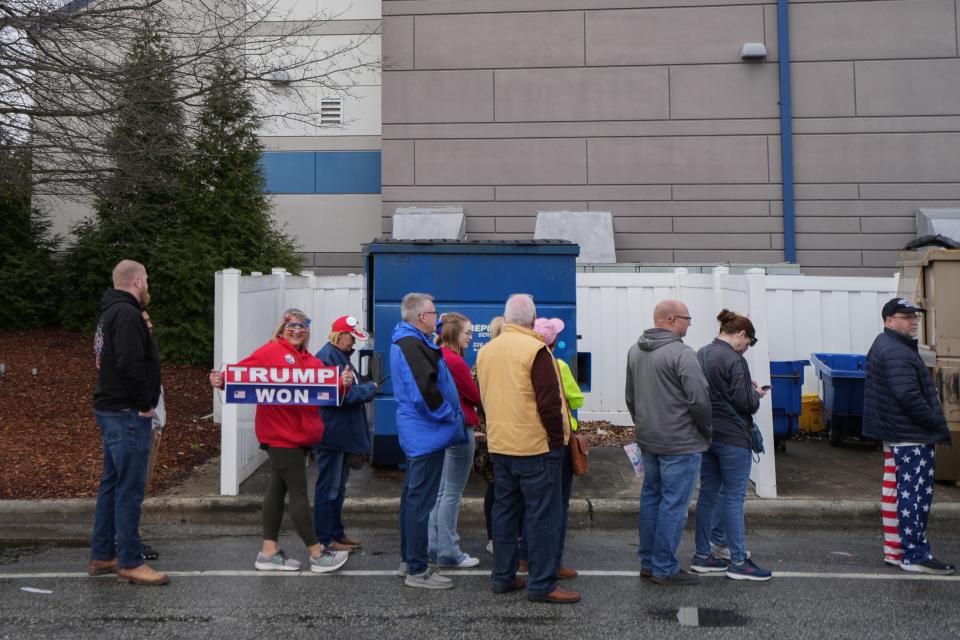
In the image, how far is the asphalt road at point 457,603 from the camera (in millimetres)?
4434

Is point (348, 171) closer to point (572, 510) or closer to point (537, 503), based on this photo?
point (572, 510)

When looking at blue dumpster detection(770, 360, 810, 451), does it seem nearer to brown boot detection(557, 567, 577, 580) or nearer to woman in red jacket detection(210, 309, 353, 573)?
brown boot detection(557, 567, 577, 580)

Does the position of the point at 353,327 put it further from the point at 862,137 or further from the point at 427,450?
the point at 862,137

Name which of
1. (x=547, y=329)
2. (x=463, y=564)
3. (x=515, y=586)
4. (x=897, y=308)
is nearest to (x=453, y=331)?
(x=547, y=329)

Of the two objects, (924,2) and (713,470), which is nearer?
(713,470)

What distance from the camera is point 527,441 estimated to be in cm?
Answer: 484

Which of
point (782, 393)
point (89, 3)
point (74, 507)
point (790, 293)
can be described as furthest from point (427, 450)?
point (89, 3)

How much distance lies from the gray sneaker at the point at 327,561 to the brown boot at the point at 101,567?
49.1 inches

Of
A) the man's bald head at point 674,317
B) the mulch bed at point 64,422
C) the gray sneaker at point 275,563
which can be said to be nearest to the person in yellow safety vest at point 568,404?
the man's bald head at point 674,317

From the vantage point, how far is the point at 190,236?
12.9m

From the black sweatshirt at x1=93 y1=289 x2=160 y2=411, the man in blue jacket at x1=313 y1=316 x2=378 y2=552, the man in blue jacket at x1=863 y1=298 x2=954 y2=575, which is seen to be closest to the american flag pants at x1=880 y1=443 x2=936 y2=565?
the man in blue jacket at x1=863 y1=298 x2=954 y2=575

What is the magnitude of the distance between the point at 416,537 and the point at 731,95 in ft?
35.0

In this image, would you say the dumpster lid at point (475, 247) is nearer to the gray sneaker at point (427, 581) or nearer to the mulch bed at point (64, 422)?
the mulch bed at point (64, 422)

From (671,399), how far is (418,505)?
1675 mm
